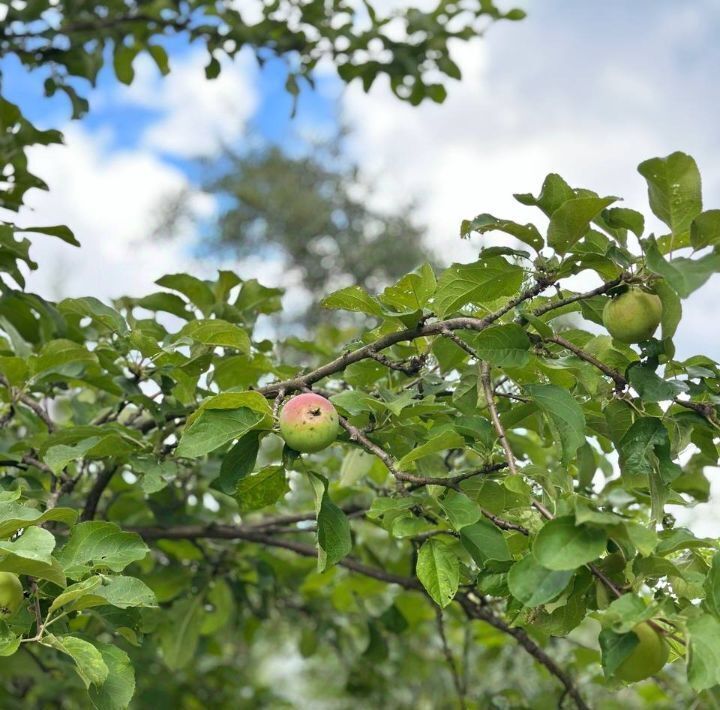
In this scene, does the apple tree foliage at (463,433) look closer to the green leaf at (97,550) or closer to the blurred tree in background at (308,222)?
the green leaf at (97,550)

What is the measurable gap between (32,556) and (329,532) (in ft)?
1.04

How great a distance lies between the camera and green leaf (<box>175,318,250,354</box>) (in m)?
1.22

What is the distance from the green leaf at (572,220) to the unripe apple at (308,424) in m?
0.31

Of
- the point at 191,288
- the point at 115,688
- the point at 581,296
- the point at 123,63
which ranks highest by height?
the point at 123,63

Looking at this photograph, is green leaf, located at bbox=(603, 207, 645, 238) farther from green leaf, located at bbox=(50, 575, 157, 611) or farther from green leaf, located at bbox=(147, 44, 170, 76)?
green leaf, located at bbox=(147, 44, 170, 76)

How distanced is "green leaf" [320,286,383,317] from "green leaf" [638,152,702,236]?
0.33m

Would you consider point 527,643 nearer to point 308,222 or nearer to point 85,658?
point 85,658

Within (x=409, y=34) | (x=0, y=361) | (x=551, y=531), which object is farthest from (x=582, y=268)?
(x=409, y=34)

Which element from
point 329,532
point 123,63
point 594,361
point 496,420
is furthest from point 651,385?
point 123,63

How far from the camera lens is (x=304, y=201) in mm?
11953

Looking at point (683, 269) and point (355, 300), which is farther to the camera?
point (355, 300)

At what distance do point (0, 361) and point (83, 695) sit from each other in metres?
1.20

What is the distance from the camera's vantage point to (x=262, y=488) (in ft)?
3.72

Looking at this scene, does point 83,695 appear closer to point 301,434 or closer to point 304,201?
point 301,434
